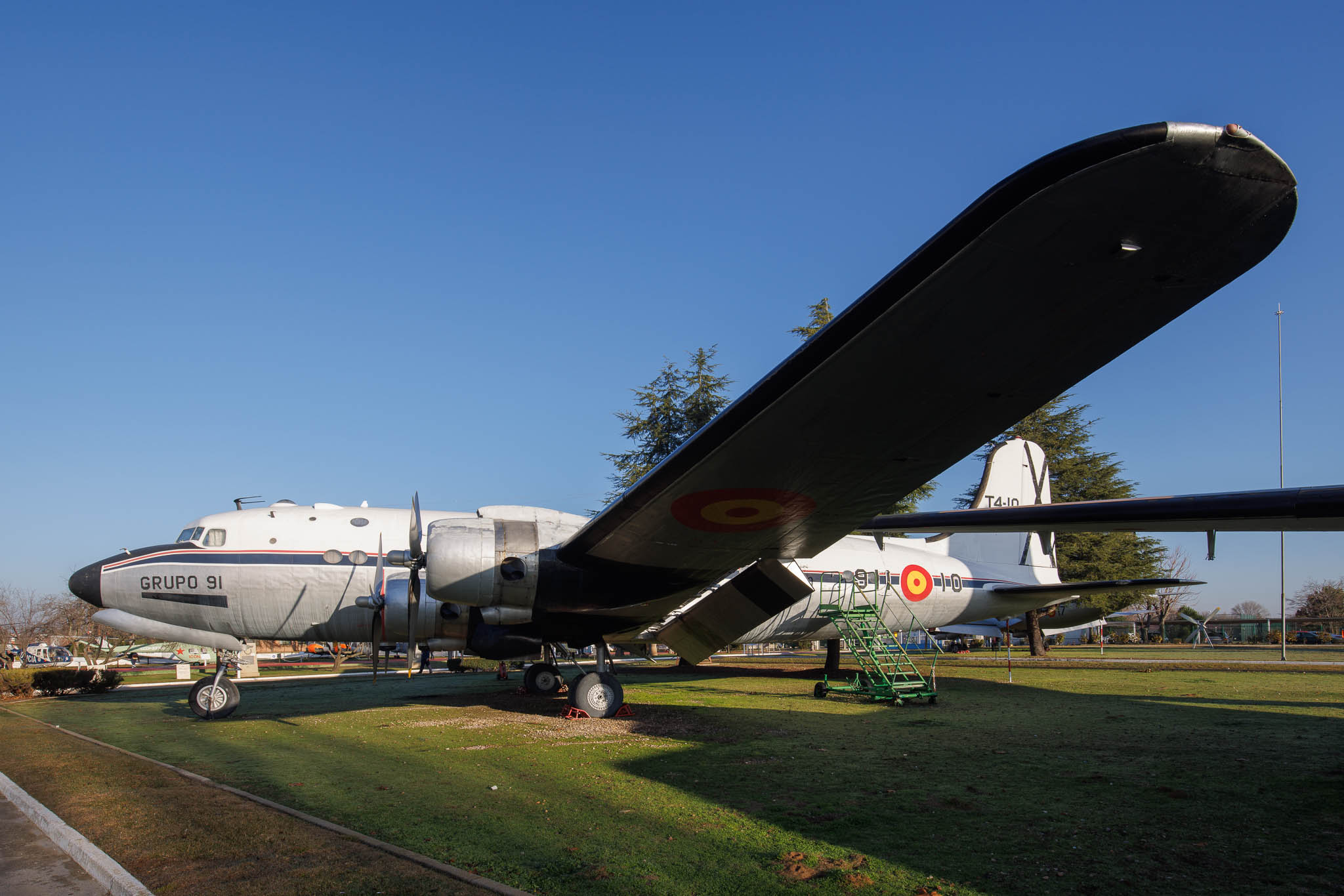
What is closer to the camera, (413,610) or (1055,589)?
(413,610)

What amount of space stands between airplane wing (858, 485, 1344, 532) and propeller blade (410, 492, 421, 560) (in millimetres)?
8254

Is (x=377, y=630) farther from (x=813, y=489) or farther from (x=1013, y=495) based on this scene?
(x=1013, y=495)

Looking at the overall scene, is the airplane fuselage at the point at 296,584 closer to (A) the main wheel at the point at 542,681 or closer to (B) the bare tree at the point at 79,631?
(A) the main wheel at the point at 542,681

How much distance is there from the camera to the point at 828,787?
24.2 ft

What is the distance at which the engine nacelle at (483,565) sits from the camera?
35.7ft

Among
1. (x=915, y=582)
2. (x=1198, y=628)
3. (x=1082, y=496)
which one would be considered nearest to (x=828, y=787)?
(x=915, y=582)

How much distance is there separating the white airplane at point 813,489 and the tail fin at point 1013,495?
4.36 meters

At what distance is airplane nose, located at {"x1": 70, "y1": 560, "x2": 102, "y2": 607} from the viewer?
13.6m

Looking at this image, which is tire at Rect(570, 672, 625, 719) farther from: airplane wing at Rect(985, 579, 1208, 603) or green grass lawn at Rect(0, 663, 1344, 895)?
airplane wing at Rect(985, 579, 1208, 603)

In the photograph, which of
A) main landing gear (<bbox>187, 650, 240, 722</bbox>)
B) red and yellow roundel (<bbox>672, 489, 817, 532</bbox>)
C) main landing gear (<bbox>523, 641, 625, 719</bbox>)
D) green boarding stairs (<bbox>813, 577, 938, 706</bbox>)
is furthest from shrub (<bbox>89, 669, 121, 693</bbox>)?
red and yellow roundel (<bbox>672, 489, 817, 532</bbox>)

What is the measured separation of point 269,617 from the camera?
14227 millimetres

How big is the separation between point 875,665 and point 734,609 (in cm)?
455

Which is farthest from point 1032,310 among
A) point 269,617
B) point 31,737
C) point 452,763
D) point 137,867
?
point 31,737

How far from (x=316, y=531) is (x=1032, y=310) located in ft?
45.3
